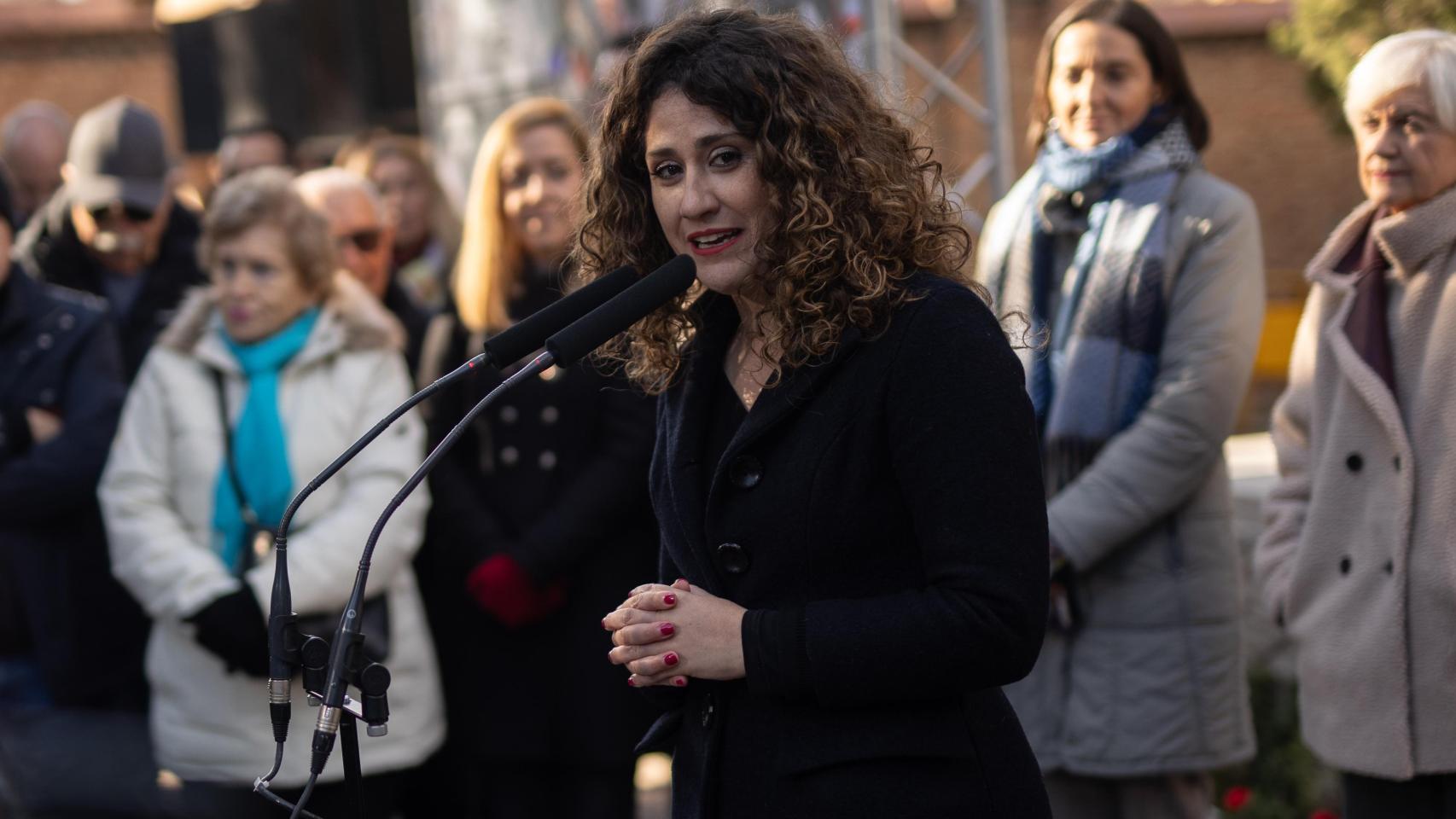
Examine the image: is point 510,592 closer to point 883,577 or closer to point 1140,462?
point 1140,462

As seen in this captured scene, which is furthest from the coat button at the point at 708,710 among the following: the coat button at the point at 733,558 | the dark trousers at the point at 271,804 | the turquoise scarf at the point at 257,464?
the turquoise scarf at the point at 257,464

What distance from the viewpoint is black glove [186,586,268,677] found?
13.2 ft

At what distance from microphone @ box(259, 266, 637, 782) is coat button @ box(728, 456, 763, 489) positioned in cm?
30

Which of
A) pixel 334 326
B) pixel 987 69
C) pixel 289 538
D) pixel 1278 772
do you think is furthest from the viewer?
pixel 987 69

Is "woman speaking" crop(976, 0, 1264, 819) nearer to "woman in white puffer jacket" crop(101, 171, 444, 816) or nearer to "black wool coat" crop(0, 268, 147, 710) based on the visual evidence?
"woman in white puffer jacket" crop(101, 171, 444, 816)

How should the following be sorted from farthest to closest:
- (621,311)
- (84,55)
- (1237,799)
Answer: (84,55) < (1237,799) < (621,311)

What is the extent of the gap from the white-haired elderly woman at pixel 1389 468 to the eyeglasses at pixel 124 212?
371 centimetres

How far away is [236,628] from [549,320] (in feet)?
7.23

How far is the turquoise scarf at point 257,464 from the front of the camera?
14.0ft

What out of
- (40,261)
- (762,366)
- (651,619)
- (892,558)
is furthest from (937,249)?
(40,261)

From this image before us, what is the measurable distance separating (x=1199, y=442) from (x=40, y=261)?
13.0 ft

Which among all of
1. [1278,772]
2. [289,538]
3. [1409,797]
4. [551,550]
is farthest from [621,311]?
[1278,772]

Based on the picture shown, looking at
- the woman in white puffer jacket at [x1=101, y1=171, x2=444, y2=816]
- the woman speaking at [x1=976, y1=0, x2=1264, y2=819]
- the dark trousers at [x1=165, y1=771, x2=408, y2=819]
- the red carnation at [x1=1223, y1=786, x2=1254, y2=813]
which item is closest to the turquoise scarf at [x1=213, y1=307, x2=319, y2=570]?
the woman in white puffer jacket at [x1=101, y1=171, x2=444, y2=816]

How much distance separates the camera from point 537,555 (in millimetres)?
4312
